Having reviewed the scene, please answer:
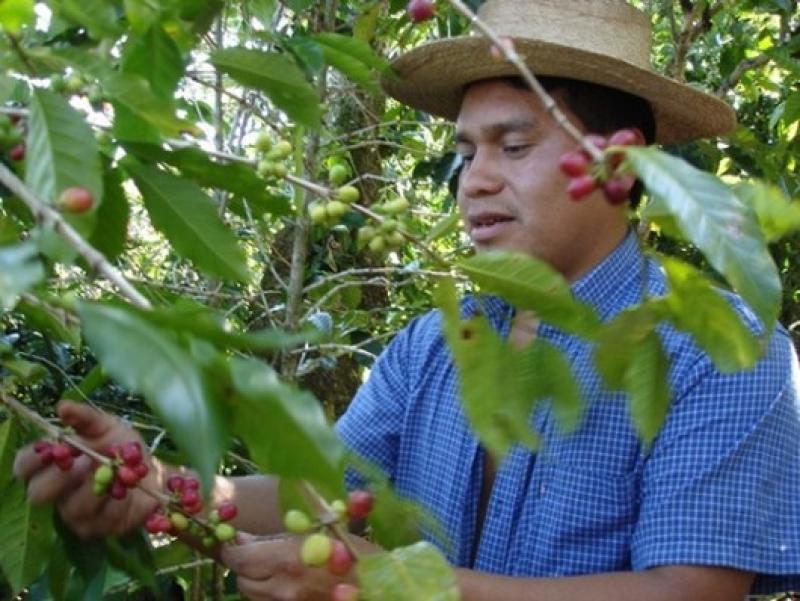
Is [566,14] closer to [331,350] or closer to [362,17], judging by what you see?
[362,17]

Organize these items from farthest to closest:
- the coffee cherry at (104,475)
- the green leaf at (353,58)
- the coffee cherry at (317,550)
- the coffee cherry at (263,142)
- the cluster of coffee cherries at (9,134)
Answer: the green leaf at (353,58), the coffee cherry at (263,142), the coffee cherry at (104,475), the cluster of coffee cherries at (9,134), the coffee cherry at (317,550)

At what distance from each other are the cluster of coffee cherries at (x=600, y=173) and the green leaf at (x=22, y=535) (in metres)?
0.79

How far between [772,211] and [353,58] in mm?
903

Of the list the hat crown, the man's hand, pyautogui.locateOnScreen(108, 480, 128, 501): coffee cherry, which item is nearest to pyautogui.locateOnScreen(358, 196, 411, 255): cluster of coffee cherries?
pyautogui.locateOnScreen(108, 480, 128, 501): coffee cherry

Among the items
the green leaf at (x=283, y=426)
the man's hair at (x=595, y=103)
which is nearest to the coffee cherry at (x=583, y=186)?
the green leaf at (x=283, y=426)

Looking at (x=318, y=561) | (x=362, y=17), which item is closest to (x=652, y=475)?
(x=318, y=561)

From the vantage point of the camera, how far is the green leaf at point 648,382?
0.94m

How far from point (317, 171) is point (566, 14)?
0.90 meters

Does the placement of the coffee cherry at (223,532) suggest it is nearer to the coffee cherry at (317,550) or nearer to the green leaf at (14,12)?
the coffee cherry at (317,550)

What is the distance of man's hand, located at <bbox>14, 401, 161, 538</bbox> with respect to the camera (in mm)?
1345

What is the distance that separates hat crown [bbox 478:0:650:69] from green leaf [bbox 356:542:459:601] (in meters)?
1.28

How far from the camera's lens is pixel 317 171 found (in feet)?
8.93

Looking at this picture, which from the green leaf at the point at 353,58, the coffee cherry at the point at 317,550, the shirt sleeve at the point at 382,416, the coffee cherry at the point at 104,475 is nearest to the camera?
the coffee cherry at the point at 317,550

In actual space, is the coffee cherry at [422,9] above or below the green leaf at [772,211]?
above
